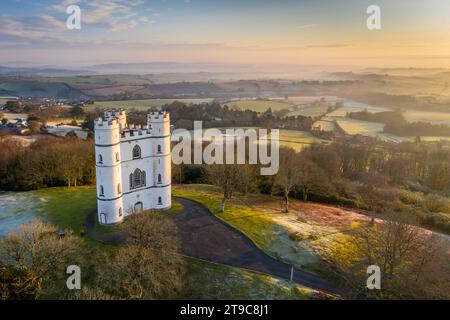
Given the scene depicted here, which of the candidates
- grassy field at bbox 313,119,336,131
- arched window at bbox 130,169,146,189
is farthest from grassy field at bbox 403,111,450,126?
arched window at bbox 130,169,146,189

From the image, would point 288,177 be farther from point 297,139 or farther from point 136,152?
point 297,139

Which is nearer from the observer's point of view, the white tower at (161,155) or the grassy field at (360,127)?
the white tower at (161,155)

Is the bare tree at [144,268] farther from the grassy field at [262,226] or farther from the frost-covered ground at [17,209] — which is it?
the frost-covered ground at [17,209]

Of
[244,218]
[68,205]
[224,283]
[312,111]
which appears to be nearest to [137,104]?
[312,111]

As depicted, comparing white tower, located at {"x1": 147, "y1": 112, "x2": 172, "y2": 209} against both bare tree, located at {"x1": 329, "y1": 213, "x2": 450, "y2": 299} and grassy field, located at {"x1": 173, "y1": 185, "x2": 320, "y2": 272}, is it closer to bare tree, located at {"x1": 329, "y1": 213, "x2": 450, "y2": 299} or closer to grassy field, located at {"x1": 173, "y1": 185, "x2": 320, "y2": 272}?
grassy field, located at {"x1": 173, "y1": 185, "x2": 320, "y2": 272}

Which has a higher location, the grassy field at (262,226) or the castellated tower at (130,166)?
the castellated tower at (130,166)

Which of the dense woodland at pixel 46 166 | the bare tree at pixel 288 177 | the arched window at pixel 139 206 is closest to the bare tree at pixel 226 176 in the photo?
the bare tree at pixel 288 177
